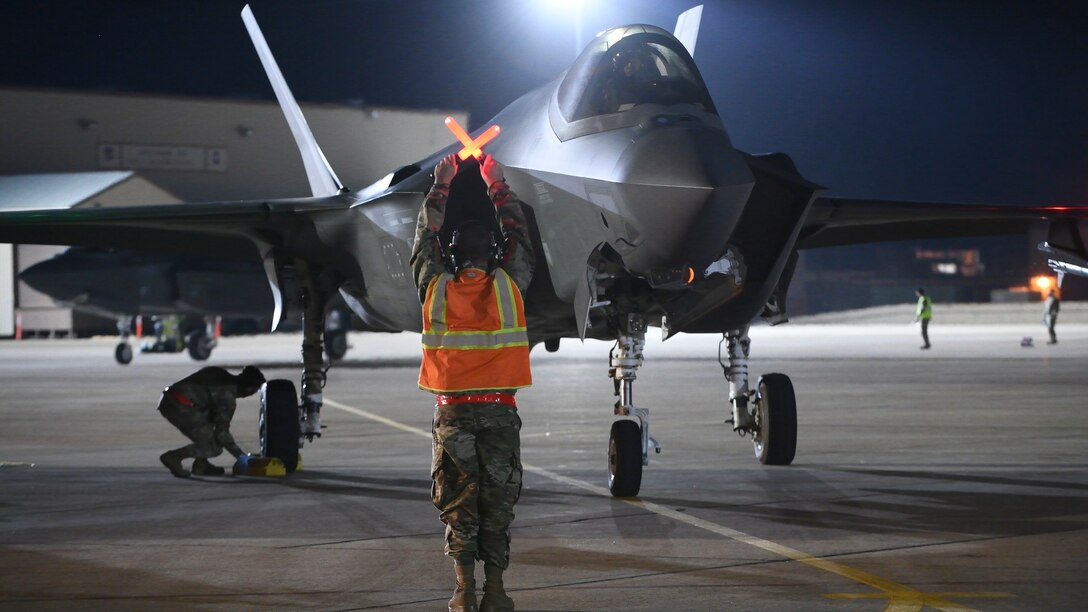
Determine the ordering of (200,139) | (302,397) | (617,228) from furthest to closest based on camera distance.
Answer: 1. (200,139)
2. (302,397)
3. (617,228)

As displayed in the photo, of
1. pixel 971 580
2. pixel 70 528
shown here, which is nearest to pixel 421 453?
pixel 70 528

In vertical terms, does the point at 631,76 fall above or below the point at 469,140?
above

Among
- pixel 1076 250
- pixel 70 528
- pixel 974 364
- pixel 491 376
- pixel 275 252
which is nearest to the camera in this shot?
pixel 491 376

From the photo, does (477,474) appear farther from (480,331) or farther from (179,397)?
(179,397)

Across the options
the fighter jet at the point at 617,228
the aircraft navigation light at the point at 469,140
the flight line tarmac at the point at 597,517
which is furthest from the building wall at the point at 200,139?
the aircraft navigation light at the point at 469,140

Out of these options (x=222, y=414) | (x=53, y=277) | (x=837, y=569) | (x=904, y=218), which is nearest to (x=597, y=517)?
(x=837, y=569)

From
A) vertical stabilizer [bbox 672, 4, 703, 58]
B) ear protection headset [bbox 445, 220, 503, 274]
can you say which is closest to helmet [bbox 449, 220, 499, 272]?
ear protection headset [bbox 445, 220, 503, 274]

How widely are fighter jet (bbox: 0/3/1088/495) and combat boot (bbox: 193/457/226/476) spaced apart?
19.5 inches

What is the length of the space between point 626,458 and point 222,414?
13.8 feet

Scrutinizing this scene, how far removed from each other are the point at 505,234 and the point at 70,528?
13.0 ft

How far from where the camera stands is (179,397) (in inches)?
448

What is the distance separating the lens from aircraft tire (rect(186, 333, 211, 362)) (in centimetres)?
3394

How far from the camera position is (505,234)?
6.43m

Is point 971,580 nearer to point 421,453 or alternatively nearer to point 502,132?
point 502,132
